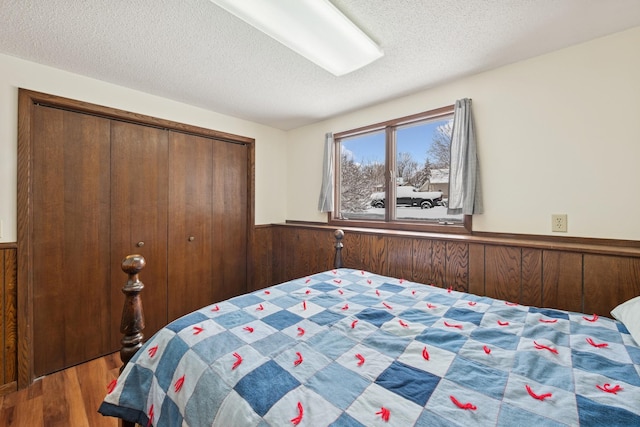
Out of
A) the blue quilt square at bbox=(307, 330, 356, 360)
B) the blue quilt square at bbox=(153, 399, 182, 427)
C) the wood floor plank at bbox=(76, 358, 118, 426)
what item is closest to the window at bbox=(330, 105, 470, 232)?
the blue quilt square at bbox=(307, 330, 356, 360)

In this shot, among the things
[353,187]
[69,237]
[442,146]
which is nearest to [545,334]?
[442,146]

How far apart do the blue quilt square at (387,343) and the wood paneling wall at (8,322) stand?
250cm

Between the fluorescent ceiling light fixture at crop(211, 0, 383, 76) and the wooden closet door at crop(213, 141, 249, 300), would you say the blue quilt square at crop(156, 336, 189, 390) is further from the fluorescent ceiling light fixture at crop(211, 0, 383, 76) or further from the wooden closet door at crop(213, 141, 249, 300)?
the wooden closet door at crop(213, 141, 249, 300)

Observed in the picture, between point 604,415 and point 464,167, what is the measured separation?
182 centimetres

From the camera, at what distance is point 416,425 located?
684 millimetres

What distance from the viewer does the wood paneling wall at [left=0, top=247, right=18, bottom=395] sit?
188cm

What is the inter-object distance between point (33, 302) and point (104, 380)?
0.80 meters

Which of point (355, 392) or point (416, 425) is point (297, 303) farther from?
point (416, 425)

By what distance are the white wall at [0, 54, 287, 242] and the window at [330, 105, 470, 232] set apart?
1.03 meters

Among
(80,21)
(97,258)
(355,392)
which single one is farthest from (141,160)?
(355,392)

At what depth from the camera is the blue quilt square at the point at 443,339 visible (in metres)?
1.06

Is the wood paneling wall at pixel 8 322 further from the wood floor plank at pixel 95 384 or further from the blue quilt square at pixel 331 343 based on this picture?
the blue quilt square at pixel 331 343

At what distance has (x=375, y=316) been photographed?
4.39 ft

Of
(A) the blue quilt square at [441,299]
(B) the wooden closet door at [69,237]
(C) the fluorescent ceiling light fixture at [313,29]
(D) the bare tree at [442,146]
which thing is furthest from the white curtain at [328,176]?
(B) the wooden closet door at [69,237]
